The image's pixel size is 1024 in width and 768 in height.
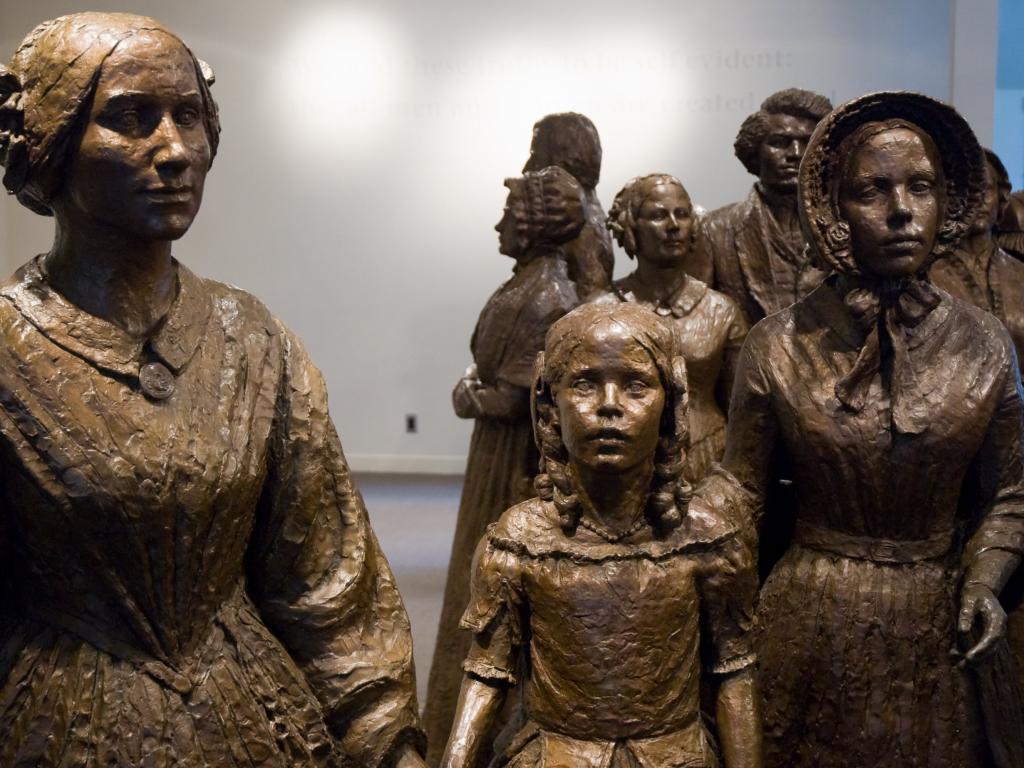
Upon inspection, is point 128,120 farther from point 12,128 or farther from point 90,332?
point 90,332

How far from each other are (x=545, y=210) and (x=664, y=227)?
23.9 inches

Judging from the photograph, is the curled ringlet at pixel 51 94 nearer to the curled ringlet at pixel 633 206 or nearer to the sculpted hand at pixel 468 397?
the curled ringlet at pixel 633 206

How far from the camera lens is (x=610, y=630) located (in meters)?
2.42

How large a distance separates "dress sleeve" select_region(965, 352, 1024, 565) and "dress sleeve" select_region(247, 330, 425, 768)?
1.44m

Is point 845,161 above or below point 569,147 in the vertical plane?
above

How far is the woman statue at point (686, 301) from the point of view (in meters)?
4.07

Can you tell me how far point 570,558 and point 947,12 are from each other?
15.8 ft

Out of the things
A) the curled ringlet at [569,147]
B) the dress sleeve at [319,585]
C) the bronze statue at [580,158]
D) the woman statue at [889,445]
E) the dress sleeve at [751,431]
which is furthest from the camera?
the curled ringlet at [569,147]

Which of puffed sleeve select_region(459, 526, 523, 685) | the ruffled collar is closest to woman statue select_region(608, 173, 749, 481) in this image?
the ruffled collar

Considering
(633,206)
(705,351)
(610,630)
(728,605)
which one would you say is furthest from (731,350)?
(610,630)

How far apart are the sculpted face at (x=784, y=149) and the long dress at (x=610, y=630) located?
2.22 m

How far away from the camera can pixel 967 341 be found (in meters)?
2.86

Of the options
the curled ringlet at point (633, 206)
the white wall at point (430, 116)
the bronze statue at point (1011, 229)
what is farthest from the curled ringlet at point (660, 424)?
the white wall at point (430, 116)

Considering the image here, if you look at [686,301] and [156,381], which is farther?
[686,301]
